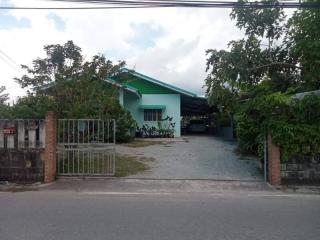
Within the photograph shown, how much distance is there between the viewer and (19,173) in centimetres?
1105

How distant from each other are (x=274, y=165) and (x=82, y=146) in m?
5.40

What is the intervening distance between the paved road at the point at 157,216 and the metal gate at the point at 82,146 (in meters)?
2.33

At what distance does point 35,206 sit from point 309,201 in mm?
5676

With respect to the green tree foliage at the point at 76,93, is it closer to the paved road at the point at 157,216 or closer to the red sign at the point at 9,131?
the red sign at the point at 9,131

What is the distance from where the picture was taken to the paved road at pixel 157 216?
5828mm

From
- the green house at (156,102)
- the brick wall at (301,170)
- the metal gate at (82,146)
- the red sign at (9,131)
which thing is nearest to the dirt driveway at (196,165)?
the brick wall at (301,170)

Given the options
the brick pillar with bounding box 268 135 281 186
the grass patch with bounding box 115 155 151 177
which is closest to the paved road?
the brick pillar with bounding box 268 135 281 186

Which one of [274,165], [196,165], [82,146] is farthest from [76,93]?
[274,165]

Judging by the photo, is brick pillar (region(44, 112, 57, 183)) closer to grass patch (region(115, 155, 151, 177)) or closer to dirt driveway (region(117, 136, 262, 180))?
grass patch (region(115, 155, 151, 177))

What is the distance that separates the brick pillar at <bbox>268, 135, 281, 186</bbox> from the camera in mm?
10961

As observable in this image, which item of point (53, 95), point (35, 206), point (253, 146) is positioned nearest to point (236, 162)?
point (253, 146)

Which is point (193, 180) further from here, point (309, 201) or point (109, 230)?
point (109, 230)

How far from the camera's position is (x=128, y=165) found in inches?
539

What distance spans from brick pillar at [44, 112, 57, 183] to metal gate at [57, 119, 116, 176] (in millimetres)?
416
